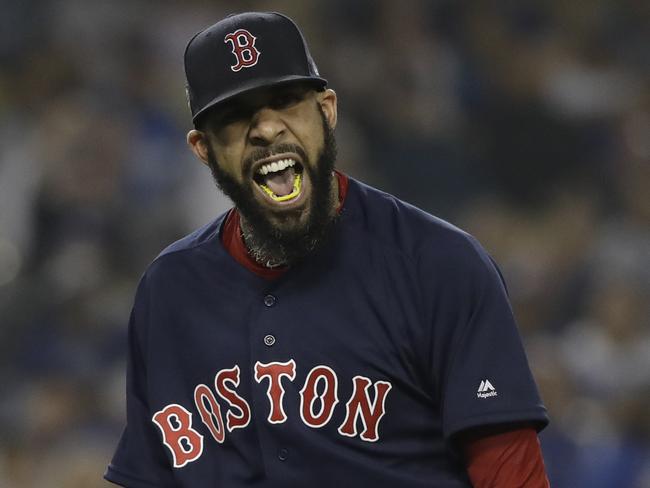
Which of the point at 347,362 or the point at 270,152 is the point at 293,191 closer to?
the point at 270,152

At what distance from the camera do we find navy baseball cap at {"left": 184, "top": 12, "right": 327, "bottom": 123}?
6.86 ft

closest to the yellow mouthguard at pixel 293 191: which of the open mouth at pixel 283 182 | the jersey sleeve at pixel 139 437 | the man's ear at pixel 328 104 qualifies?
the open mouth at pixel 283 182

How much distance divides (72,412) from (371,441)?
291 centimetres

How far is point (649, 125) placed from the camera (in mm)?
6117

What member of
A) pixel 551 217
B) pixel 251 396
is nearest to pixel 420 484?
pixel 251 396

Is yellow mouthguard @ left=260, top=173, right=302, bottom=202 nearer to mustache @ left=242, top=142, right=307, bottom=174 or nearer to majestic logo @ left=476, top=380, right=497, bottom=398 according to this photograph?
mustache @ left=242, top=142, right=307, bottom=174

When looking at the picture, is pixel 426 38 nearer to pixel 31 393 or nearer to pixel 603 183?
pixel 603 183

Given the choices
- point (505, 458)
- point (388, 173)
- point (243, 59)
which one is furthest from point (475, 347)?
point (388, 173)

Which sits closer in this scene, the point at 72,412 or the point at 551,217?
the point at 72,412

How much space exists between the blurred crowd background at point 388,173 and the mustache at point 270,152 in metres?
2.36

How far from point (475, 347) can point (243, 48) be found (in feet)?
2.02

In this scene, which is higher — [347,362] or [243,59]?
[243,59]

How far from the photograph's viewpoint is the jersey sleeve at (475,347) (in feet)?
6.65

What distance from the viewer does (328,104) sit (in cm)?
220
